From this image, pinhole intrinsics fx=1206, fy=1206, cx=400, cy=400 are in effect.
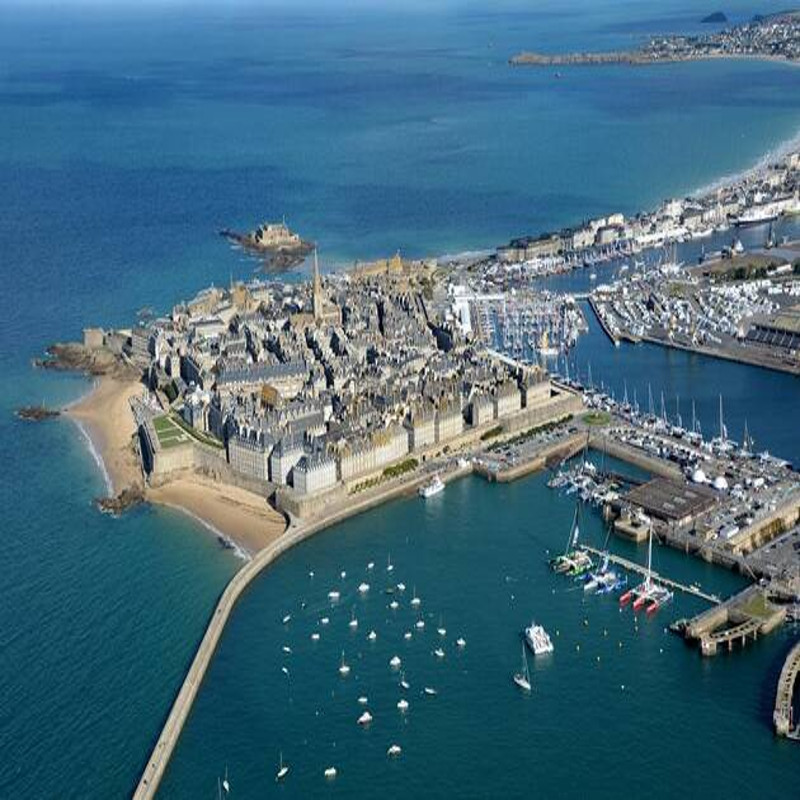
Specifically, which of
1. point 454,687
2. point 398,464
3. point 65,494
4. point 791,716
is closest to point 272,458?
point 398,464

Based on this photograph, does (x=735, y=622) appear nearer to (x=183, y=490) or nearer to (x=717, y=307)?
(x=183, y=490)

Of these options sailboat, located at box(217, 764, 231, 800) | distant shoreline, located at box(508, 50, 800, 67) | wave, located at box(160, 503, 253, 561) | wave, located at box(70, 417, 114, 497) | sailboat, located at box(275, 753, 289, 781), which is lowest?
wave, located at box(70, 417, 114, 497)

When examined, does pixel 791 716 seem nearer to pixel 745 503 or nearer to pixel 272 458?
pixel 745 503

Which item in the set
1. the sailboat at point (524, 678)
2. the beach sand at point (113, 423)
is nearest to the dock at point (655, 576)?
the sailboat at point (524, 678)

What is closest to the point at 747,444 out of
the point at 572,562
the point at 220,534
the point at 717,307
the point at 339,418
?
the point at 572,562

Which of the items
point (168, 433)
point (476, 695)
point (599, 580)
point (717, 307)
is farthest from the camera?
point (717, 307)

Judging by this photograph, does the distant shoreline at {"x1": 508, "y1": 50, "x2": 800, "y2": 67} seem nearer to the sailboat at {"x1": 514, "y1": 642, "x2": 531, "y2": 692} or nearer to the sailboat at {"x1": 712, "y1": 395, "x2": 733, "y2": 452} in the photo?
the sailboat at {"x1": 712, "y1": 395, "x2": 733, "y2": 452}

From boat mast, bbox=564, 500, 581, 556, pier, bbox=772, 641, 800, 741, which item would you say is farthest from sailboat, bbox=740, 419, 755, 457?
pier, bbox=772, 641, 800, 741
